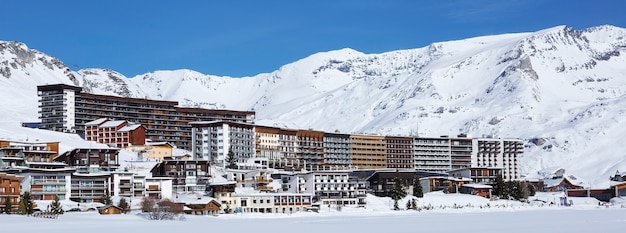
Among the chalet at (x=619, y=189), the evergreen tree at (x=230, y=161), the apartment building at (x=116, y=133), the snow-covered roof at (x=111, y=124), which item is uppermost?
the snow-covered roof at (x=111, y=124)

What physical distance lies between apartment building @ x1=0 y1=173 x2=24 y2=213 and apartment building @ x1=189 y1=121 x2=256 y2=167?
7872cm

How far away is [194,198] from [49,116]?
3187 inches

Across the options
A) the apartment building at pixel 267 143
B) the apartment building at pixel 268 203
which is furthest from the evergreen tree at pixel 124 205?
the apartment building at pixel 267 143

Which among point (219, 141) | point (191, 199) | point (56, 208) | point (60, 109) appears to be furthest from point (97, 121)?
point (56, 208)

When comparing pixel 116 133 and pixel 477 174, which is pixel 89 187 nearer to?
pixel 116 133

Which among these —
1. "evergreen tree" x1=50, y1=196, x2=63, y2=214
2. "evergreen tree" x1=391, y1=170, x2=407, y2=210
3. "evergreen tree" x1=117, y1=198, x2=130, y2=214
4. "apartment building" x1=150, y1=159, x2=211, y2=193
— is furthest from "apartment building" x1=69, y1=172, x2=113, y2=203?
"evergreen tree" x1=391, y1=170, x2=407, y2=210

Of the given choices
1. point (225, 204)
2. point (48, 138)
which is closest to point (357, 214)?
point (225, 204)

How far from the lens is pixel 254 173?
467ft

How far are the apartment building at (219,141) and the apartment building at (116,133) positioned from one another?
1344cm

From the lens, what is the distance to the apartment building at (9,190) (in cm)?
10138

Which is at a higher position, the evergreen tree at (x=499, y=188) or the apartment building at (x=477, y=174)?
the apartment building at (x=477, y=174)

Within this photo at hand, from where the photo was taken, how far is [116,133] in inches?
6900

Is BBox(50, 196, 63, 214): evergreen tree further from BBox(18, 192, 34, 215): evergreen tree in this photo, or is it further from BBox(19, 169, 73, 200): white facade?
BBox(19, 169, 73, 200): white facade

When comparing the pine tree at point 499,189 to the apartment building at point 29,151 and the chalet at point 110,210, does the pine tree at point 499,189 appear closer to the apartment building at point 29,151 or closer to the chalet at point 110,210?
the apartment building at point 29,151
